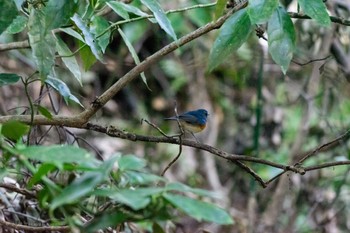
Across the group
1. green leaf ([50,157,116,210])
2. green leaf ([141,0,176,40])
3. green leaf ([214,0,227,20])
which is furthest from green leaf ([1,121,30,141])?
green leaf ([214,0,227,20])

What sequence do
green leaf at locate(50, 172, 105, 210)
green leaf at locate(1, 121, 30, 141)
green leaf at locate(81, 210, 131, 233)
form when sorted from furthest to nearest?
1. green leaf at locate(1, 121, 30, 141)
2. green leaf at locate(81, 210, 131, 233)
3. green leaf at locate(50, 172, 105, 210)

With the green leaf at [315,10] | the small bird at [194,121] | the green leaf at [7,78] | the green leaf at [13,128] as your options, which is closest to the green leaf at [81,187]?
the green leaf at [13,128]

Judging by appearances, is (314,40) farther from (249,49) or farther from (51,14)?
(51,14)

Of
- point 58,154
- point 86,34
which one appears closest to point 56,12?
point 86,34

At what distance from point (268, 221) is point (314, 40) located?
989 mm

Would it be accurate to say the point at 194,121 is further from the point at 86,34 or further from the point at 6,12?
the point at 6,12

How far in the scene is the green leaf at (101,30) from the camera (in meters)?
2.00

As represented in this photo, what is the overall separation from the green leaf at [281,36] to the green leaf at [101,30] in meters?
0.51

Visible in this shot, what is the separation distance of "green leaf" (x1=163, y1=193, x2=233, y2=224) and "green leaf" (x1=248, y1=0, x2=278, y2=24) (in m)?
0.50

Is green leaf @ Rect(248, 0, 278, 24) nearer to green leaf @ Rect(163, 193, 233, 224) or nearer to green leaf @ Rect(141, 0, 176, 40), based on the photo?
green leaf @ Rect(141, 0, 176, 40)

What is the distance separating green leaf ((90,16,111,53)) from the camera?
6.56 feet

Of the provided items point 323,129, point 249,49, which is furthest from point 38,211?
point 249,49

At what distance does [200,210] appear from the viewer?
3.60 feet

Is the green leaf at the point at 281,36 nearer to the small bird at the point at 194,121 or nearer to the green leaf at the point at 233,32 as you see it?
the green leaf at the point at 233,32
